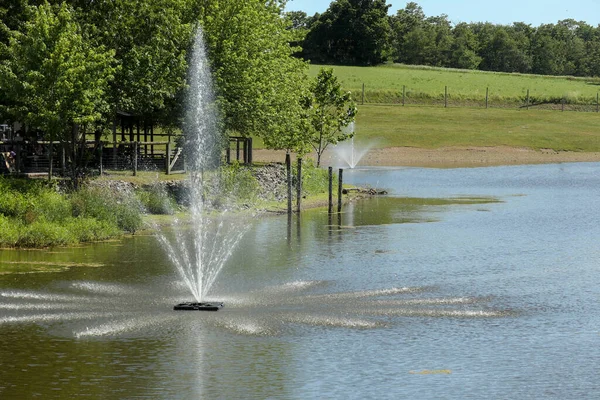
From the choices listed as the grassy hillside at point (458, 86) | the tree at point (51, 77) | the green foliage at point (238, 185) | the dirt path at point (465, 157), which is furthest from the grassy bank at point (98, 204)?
the grassy hillside at point (458, 86)

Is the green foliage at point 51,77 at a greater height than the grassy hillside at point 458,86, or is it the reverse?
the grassy hillside at point 458,86

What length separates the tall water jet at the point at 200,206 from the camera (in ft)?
129

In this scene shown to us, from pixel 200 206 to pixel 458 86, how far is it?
105691mm

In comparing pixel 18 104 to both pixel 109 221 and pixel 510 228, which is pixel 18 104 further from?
pixel 510 228

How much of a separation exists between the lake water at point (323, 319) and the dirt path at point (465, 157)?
180 feet

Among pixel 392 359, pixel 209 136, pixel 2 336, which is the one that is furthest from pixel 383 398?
pixel 209 136

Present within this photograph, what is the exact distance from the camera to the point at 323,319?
30.1m

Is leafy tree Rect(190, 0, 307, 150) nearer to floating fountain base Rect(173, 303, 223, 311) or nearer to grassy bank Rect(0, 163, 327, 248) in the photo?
grassy bank Rect(0, 163, 327, 248)

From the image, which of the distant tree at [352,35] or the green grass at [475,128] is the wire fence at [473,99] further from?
the distant tree at [352,35]

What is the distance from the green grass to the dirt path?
176 centimetres

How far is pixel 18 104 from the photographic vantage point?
50.9 meters

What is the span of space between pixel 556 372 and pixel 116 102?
126 feet

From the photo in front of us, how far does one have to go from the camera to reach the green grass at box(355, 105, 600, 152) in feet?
382

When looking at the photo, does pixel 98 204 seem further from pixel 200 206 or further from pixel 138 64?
pixel 138 64
